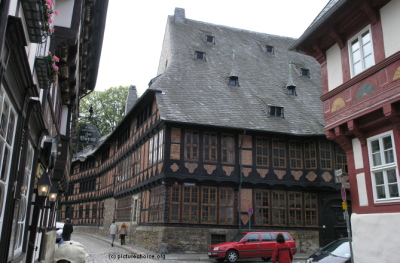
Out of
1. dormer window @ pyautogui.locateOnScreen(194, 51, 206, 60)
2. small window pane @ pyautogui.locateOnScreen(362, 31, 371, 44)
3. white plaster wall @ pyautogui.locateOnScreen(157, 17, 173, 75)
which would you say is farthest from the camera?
white plaster wall @ pyautogui.locateOnScreen(157, 17, 173, 75)

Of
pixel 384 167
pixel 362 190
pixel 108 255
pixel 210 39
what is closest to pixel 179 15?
pixel 210 39

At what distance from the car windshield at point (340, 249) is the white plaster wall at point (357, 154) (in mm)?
2202

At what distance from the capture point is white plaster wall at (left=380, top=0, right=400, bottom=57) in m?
8.79

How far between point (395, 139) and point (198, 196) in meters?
13.7

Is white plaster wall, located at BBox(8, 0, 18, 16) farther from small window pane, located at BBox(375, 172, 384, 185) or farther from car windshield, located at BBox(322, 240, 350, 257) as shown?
car windshield, located at BBox(322, 240, 350, 257)

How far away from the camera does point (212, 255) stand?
17.3 m

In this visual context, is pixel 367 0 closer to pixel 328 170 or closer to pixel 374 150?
pixel 374 150

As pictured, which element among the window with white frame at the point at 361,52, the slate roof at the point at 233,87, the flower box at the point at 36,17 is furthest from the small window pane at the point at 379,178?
the slate roof at the point at 233,87

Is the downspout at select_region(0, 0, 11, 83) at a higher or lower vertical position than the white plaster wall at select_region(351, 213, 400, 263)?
higher

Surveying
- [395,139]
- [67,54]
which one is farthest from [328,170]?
[67,54]

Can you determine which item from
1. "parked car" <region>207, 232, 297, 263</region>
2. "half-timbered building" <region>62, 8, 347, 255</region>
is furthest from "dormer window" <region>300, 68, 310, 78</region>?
"parked car" <region>207, 232, 297, 263</region>

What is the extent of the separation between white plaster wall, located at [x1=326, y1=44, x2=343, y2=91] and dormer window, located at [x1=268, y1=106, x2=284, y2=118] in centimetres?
1303

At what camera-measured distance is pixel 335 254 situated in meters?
10.4

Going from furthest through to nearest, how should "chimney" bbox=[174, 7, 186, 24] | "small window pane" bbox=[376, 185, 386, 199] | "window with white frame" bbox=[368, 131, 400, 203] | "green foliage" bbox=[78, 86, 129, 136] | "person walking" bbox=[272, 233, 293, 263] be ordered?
"green foliage" bbox=[78, 86, 129, 136]
"chimney" bbox=[174, 7, 186, 24]
"small window pane" bbox=[376, 185, 386, 199]
"person walking" bbox=[272, 233, 293, 263]
"window with white frame" bbox=[368, 131, 400, 203]
